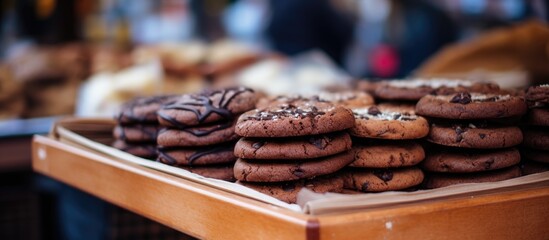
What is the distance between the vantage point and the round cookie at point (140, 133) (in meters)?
1.70

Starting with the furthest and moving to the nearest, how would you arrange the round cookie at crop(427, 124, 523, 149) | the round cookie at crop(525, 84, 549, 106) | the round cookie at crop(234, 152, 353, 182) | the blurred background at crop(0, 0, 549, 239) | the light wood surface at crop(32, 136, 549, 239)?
the blurred background at crop(0, 0, 549, 239), the round cookie at crop(525, 84, 549, 106), the round cookie at crop(427, 124, 523, 149), the round cookie at crop(234, 152, 353, 182), the light wood surface at crop(32, 136, 549, 239)

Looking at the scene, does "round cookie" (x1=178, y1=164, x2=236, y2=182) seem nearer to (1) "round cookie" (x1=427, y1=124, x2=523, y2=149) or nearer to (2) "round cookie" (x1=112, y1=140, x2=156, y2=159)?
(2) "round cookie" (x1=112, y1=140, x2=156, y2=159)

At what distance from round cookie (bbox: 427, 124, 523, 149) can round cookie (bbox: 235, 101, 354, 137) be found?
10.1 inches

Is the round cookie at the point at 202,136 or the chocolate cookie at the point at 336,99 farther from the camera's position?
the chocolate cookie at the point at 336,99

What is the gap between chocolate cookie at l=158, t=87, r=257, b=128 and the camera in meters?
1.48

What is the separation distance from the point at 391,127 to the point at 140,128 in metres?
0.85

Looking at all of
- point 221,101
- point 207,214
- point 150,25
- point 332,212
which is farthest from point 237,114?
point 150,25

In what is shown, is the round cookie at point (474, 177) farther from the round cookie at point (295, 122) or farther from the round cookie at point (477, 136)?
the round cookie at point (295, 122)

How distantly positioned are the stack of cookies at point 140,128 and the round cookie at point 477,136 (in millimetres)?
880

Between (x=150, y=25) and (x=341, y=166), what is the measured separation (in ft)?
21.7

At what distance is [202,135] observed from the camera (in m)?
1.46

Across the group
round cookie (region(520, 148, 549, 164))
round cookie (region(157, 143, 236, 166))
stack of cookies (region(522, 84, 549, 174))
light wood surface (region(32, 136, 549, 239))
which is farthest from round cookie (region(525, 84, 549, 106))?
round cookie (region(157, 143, 236, 166))

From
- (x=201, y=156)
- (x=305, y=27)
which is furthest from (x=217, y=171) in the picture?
(x=305, y=27)

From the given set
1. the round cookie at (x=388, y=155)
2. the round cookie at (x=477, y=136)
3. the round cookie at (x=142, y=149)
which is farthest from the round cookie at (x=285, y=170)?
the round cookie at (x=142, y=149)
